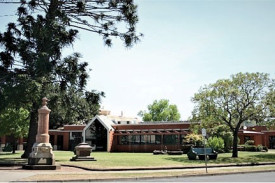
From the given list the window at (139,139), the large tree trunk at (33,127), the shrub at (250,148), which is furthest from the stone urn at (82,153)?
the shrub at (250,148)

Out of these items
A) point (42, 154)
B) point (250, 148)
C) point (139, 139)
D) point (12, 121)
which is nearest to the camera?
point (42, 154)

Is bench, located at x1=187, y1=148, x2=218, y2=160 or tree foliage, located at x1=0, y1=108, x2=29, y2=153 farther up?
tree foliage, located at x1=0, y1=108, x2=29, y2=153

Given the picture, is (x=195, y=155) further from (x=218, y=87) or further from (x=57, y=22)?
(x=57, y=22)

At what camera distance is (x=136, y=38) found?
23.5 m

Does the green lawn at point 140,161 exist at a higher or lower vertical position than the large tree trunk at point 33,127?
lower

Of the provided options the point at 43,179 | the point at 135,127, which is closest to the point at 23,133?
the point at 135,127

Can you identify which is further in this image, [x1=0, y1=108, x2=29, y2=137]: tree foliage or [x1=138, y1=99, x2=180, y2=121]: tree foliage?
[x1=138, y1=99, x2=180, y2=121]: tree foliage

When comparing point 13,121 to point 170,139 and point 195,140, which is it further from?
point 195,140

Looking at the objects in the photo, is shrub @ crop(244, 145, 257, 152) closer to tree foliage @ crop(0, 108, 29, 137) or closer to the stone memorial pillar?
tree foliage @ crop(0, 108, 29, 137)

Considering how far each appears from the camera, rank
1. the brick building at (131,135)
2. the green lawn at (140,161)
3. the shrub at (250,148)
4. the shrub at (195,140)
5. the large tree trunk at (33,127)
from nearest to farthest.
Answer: the green lawn at (140,161) → the large tree trunk at (33,127) → the shrub at (195,140) → the shrub at (250,148) → the brick building at (131,135)

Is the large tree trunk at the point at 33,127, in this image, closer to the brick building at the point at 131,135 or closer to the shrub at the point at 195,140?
the shrub at the point at 195,140

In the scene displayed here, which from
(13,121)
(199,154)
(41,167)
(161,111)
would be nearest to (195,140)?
(199,154)

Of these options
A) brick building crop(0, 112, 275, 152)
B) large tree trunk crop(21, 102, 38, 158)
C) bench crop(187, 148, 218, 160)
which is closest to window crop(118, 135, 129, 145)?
brick building crop(0, 112, 275, 152)

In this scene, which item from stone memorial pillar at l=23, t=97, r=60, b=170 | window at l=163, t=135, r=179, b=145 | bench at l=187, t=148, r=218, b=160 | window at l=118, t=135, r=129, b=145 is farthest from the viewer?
window at l=118, t=135, r=129, b=145
